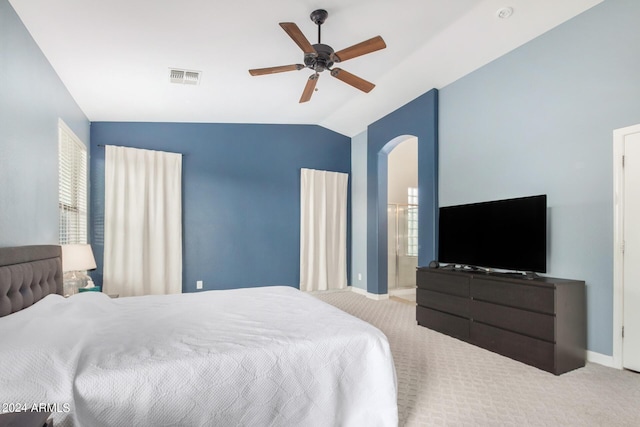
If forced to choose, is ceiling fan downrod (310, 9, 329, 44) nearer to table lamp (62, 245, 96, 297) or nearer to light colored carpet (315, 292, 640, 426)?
light colored carpet (315, 292, 640, 426)

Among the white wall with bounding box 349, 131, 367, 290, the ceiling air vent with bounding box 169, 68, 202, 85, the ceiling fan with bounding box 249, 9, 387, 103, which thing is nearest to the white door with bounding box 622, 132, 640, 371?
the ceiling fan with bounding box 249, 9, 387, 103

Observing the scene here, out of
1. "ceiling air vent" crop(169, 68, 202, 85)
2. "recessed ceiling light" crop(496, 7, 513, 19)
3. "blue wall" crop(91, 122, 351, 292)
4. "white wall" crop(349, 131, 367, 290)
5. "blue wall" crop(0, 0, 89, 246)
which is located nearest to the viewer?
"blue wall" crop(0, 0, 89, 246)

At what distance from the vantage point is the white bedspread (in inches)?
50.6

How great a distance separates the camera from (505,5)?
9.29 ft

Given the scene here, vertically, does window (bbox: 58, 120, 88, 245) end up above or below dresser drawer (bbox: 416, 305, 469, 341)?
above

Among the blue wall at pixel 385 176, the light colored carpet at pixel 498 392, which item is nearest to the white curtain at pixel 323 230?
the blue wall at pixel 385 176

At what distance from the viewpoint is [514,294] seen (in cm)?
285

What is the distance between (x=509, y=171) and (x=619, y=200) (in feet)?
3.14

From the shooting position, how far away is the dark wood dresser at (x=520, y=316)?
259 cm

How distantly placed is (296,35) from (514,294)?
2.65 m

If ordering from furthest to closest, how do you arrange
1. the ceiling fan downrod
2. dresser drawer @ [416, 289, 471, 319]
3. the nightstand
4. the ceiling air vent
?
1. the ceiling air vent
2. dresser drawer @ [416, 289, 471, 319]
3. the ceiling fan downrod
4. the nightstand

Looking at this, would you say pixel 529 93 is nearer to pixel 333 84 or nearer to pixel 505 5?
pixel 505 5

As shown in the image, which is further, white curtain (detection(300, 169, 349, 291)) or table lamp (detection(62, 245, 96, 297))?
white curtain (detection(300, 169, 349, 291))

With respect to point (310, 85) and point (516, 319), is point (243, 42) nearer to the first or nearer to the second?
point (310, 85)
